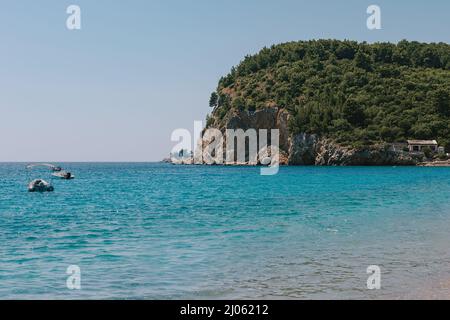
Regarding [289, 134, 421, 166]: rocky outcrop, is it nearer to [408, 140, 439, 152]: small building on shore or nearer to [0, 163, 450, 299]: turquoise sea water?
[408, 140, 439, 152]: small building on shore

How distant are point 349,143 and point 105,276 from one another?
414 ft

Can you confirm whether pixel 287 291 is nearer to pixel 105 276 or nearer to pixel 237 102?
pixel 105 276

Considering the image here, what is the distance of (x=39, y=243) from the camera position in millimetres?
20344

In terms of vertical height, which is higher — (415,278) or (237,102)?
(237,102)

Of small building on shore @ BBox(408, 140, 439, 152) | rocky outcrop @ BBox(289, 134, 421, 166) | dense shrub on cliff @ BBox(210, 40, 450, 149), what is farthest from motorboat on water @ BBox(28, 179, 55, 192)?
small building on shore @ BBox(408, 140, 439, 152)

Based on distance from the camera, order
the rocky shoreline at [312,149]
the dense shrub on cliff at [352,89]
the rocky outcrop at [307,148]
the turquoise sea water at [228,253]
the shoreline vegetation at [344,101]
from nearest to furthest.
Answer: the turquoise sea water at [228,253], the rocky shoreline at [312,149], the rocky outcrop at [307,148], the shoreline vegetation at [344,101], the dense shrub on cliff at [352,89]

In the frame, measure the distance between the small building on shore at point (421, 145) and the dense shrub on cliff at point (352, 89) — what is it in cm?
420

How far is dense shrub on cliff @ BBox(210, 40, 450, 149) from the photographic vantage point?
140m

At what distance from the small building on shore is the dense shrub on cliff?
4.20 meters

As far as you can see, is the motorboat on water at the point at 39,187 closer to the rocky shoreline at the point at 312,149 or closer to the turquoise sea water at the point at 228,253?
the turquoise sea water at the point at 228,253

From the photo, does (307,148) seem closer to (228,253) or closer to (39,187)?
(39,187)

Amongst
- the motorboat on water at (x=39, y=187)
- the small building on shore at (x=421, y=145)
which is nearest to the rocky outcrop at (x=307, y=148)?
the small building on shore at (x=421, y=145)

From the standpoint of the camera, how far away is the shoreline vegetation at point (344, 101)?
135m
